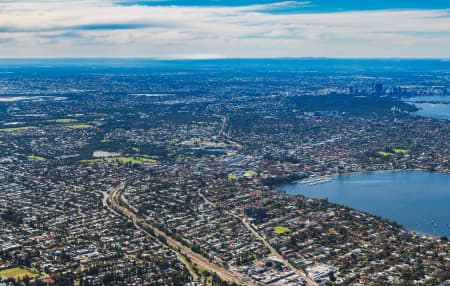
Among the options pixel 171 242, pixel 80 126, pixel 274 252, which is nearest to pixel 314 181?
pixel 274 252

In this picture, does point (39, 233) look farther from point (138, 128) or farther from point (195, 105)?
point (195, 105)

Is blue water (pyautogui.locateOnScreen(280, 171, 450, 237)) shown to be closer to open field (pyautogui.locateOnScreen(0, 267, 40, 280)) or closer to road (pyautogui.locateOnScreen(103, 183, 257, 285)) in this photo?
road (pyautogui.locateOnScreen(103, 183, 257, 285))

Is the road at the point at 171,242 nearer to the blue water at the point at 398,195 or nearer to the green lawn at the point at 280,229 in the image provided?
the green lawn at the point at 280,229

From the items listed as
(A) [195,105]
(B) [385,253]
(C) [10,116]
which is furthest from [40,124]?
(B) [385,253]

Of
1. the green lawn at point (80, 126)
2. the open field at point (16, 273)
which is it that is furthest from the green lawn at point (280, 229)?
the green lawn at point (80, 126)

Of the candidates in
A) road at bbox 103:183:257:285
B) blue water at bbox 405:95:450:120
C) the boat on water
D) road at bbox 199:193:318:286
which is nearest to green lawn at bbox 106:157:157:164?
road at bbox 103:183:257:285
